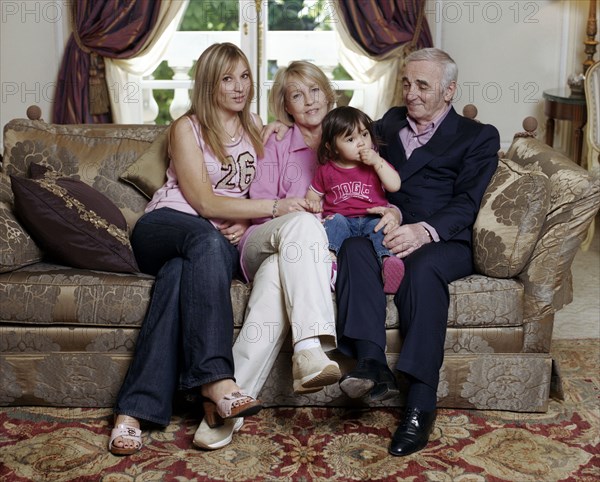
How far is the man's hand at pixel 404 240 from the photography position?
9.01 ft

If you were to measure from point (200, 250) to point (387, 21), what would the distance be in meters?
2.85

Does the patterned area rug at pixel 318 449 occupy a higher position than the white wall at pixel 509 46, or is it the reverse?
the white wall at pixel 509 46

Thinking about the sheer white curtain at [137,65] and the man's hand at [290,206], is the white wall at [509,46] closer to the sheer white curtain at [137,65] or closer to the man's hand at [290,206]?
the sheer white curtain at [137,65]

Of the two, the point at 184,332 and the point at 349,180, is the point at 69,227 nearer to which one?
the point at 184,332

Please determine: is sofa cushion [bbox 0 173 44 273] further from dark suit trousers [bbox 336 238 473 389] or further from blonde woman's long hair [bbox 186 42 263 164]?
dark suit trousers [bbox 336 238 473 389]


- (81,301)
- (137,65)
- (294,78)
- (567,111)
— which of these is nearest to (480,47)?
(567,111)

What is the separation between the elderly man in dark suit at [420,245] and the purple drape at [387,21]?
2.04 meters

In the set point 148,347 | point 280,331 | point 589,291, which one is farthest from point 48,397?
point 589,291

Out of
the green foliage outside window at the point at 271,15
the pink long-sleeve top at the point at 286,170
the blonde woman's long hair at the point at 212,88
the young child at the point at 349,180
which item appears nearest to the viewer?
the young child at the point at 349,180

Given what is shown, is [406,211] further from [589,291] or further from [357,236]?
[589,291]

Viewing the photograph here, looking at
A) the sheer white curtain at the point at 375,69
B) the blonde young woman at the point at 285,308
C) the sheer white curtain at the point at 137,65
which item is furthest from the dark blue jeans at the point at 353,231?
the sheer white curtain at the point at 137,65

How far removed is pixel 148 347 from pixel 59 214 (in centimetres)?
53

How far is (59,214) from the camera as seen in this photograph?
2.77 metres

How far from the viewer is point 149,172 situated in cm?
309
